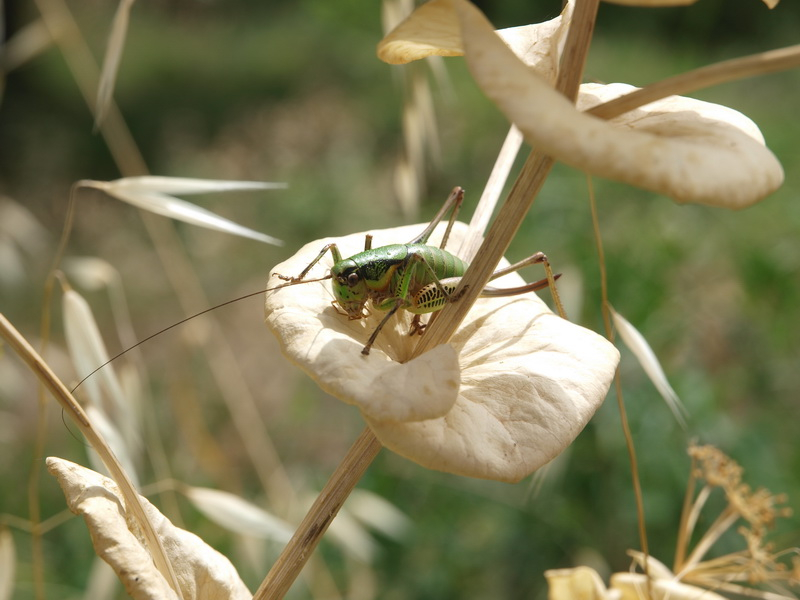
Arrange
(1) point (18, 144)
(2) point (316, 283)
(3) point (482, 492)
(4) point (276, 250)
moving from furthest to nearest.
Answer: (1) point (18, 144) → (4) point (276, 250) → (3) point (482, 492) → (2) point (316, 283)

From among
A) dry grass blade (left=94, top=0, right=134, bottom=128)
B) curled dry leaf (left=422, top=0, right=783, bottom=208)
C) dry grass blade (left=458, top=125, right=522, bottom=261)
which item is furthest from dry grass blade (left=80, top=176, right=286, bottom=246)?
curled dry leaf (left=422, top=0, right=783, bottom=208)

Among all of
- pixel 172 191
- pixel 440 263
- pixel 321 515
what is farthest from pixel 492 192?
pixel 172 191

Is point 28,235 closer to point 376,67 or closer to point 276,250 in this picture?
point 276,250

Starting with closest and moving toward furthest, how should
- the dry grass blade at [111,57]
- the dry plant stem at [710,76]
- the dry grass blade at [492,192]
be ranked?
the dry plant stem at [710,76] → the dry grass blade at [492,192] → the dry grass blade at [111,57]

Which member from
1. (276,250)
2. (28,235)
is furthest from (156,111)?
(28,235)

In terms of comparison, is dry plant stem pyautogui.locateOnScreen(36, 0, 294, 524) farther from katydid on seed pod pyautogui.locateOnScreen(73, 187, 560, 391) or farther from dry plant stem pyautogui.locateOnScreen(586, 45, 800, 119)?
dry plant stem pyautogui.locateOnScreen(586, 45, 800, 119)

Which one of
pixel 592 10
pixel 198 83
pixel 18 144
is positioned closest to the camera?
pixel 592 10

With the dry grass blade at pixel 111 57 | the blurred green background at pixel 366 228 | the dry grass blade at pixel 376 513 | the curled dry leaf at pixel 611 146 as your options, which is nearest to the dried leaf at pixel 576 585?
the blurred green background at pixel 366 228

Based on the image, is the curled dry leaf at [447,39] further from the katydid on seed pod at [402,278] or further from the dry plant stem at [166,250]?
the dry plant stem at [166,250]
